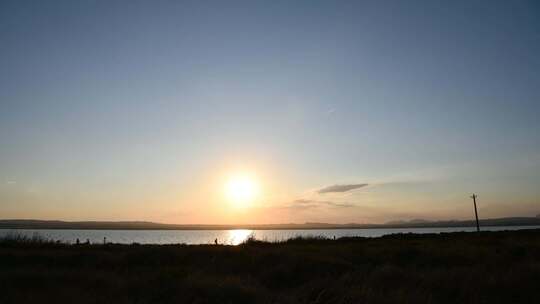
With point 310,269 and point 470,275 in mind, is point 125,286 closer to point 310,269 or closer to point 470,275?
point 310,269

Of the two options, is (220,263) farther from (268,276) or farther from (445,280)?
(445,280)

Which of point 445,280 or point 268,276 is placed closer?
point 445,280

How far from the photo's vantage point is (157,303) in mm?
8086

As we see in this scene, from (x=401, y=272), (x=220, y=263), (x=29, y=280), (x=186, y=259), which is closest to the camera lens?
(x=29, y=280)

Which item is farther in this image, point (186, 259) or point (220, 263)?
point (186, 259)

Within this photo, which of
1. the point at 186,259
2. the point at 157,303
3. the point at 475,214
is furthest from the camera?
the point at 475,214

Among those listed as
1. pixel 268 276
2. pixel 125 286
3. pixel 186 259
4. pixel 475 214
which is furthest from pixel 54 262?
pixel 475 214

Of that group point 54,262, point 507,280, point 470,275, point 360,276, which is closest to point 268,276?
point 360,276

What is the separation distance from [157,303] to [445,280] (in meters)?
7.48

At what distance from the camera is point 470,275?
10.8 m

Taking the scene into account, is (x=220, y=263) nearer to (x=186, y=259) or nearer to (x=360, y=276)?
(x=186, y=259)

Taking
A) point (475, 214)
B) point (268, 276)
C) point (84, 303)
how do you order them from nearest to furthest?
point (84, 303)
point (268, 276)
point (475, 214)

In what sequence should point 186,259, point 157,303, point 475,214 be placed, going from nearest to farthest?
point 157,303, point 186,259, point 475,214

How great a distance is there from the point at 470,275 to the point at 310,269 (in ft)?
17.4
